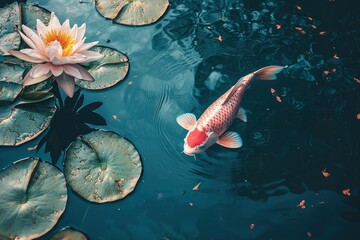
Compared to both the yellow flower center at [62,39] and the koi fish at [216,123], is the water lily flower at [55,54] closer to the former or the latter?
the yellow flower center at [62,39]

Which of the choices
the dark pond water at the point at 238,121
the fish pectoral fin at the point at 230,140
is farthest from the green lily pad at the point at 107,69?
the fish pectoral fin at the point at 230,140

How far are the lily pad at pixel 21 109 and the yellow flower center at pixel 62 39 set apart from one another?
478 millimetres

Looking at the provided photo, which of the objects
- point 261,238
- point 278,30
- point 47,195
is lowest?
point 261,238

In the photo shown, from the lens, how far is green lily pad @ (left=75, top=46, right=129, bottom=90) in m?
3.29

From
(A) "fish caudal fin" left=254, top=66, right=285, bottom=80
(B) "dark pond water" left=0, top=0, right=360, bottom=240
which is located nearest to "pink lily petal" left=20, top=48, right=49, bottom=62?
(B) "dark pond water" left=0, top=0, right=360, bottom=240

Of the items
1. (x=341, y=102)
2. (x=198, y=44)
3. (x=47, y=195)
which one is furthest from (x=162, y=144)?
(x=341, y=102)

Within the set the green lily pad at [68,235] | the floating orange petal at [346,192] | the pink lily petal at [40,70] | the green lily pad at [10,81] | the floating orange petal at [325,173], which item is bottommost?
the green lily pad at [68,235]

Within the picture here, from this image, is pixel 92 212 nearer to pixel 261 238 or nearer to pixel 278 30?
pixel 261 238

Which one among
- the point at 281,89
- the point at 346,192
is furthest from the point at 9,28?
the point at 346,192

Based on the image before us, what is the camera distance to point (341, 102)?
11.7ft

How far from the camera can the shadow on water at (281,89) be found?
307 cm

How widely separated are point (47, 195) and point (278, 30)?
3382 mm

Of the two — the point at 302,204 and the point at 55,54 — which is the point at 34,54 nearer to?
the point at 55,54

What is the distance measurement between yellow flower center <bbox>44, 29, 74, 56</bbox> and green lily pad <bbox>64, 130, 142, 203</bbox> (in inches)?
31.0
